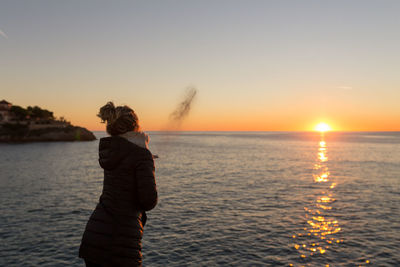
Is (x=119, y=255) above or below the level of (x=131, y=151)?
below

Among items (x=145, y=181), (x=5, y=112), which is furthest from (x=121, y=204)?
(x=5, y=112)

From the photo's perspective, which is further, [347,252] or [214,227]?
[214,227]

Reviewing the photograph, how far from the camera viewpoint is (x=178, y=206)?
22.9 meters

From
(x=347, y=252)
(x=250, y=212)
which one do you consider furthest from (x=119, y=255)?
(x=250, y=212)

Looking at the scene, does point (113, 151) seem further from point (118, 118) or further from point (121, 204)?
point (121, 204)

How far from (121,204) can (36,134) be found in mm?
154532

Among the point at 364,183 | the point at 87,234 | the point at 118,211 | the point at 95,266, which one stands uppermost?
the point at 118,211

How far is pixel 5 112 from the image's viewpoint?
15550cm

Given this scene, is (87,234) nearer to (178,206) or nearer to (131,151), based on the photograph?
(131,151)

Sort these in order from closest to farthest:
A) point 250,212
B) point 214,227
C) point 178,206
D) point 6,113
A: point 214,227 → point 250,212 → point 178,206 → point 6,113

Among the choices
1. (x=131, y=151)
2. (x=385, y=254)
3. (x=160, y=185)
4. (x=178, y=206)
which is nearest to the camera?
(x=131, y=151)

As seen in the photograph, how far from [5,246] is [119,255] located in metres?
14.6

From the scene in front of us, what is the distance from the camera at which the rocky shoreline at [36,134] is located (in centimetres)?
13212

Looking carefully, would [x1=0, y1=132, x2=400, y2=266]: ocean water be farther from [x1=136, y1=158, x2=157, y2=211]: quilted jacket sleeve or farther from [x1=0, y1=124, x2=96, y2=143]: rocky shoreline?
[x1=0, y1=124, x2=96, y2=143]: rocky shoreline
